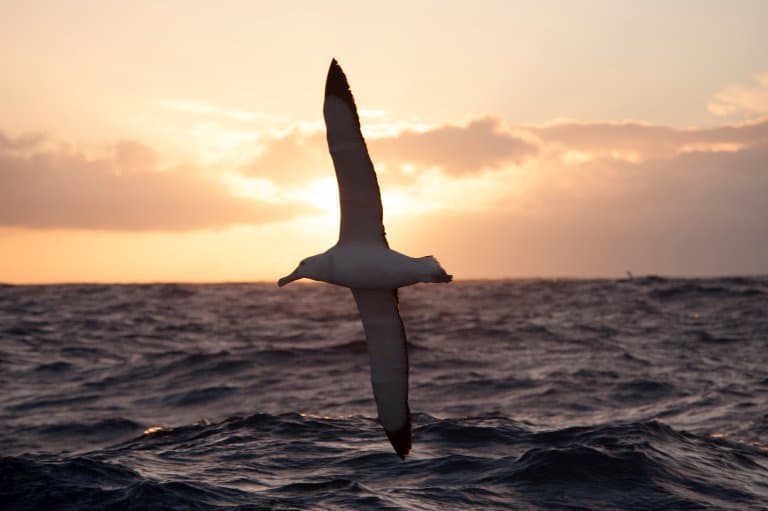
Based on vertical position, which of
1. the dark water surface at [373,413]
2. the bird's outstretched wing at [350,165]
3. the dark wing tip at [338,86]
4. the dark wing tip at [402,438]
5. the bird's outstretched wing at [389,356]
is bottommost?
the dark water surface at [373,413]

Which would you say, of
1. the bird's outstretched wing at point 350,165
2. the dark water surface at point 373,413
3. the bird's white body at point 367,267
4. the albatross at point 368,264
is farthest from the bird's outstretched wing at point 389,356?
the dark water surface at point 373,413

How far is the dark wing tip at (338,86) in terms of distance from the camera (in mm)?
9828

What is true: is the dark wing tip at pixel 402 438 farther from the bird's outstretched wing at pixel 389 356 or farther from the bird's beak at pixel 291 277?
the bird's beak at pixel 291 277

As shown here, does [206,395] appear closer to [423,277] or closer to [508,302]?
[423,277]

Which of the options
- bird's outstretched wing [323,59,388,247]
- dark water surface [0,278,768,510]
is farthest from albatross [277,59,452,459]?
dark water surface [0,278,768,510]

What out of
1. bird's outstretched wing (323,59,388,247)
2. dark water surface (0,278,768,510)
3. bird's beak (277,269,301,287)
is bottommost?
dark water surface (0,278,768,510)

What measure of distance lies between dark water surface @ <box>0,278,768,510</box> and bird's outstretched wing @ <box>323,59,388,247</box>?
3.80 metres

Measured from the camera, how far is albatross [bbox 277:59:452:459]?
9883 millimetres

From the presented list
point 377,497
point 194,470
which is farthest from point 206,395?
point 377,497

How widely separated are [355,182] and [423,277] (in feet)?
4.23

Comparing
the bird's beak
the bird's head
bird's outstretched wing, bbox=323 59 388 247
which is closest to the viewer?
bird's outstretched wing, bbox=323 59 388 247

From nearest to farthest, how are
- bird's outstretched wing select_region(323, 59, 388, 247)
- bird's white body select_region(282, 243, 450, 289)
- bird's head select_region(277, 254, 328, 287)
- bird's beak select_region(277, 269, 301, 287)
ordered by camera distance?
1. bird's outstretched wing select_region(323, 59, 388, 247)
2. bird's white body select_region(282, 243, 450, 289)
3. bird's head select_region(277, 254, 328, 287)
4. bird's beak select_region(277, 269, 301, 287)

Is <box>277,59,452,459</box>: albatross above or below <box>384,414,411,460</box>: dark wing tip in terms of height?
above

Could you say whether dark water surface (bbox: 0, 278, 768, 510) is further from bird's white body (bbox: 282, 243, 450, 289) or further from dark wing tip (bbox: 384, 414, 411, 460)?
bird's white body (bbox: 282, 243, 450, 289)
